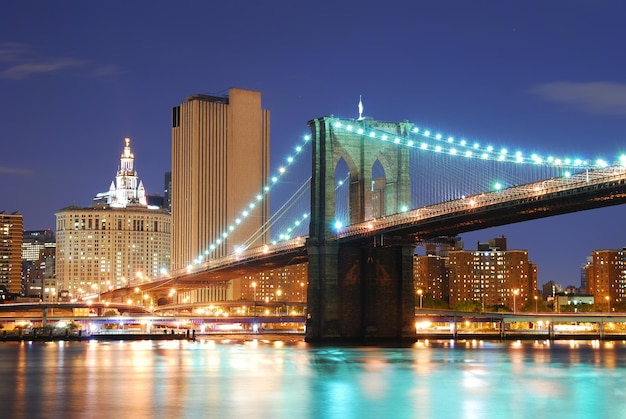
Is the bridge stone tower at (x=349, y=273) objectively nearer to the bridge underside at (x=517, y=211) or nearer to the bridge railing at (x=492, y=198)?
the bridge railing at (x=492, y=198)

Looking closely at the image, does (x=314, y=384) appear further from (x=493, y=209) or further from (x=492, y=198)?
(x=492, y=198)

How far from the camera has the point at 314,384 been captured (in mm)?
46625

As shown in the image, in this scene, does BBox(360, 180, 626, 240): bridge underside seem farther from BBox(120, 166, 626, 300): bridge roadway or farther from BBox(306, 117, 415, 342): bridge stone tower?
BBox(306, 117, 415, 342): bridge stone tower

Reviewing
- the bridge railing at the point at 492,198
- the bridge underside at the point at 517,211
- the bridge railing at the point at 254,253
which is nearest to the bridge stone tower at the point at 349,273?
the bridge railing at the point at 492,198

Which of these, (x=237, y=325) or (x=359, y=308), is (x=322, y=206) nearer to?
(x=359, y=308)

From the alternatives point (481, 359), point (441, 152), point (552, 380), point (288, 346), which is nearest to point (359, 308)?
point (288, 346)

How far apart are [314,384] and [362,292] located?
121 feet

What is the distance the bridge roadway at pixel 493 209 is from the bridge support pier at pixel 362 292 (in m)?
2.24

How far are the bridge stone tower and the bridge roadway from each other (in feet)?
5.17

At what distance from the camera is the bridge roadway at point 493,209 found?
6006cm

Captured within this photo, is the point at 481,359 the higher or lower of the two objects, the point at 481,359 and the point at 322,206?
the lower

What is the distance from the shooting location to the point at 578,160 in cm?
6362

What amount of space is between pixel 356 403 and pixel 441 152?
1904 inches

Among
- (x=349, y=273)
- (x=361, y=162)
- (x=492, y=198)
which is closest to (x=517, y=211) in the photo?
(x=492, y=198)
